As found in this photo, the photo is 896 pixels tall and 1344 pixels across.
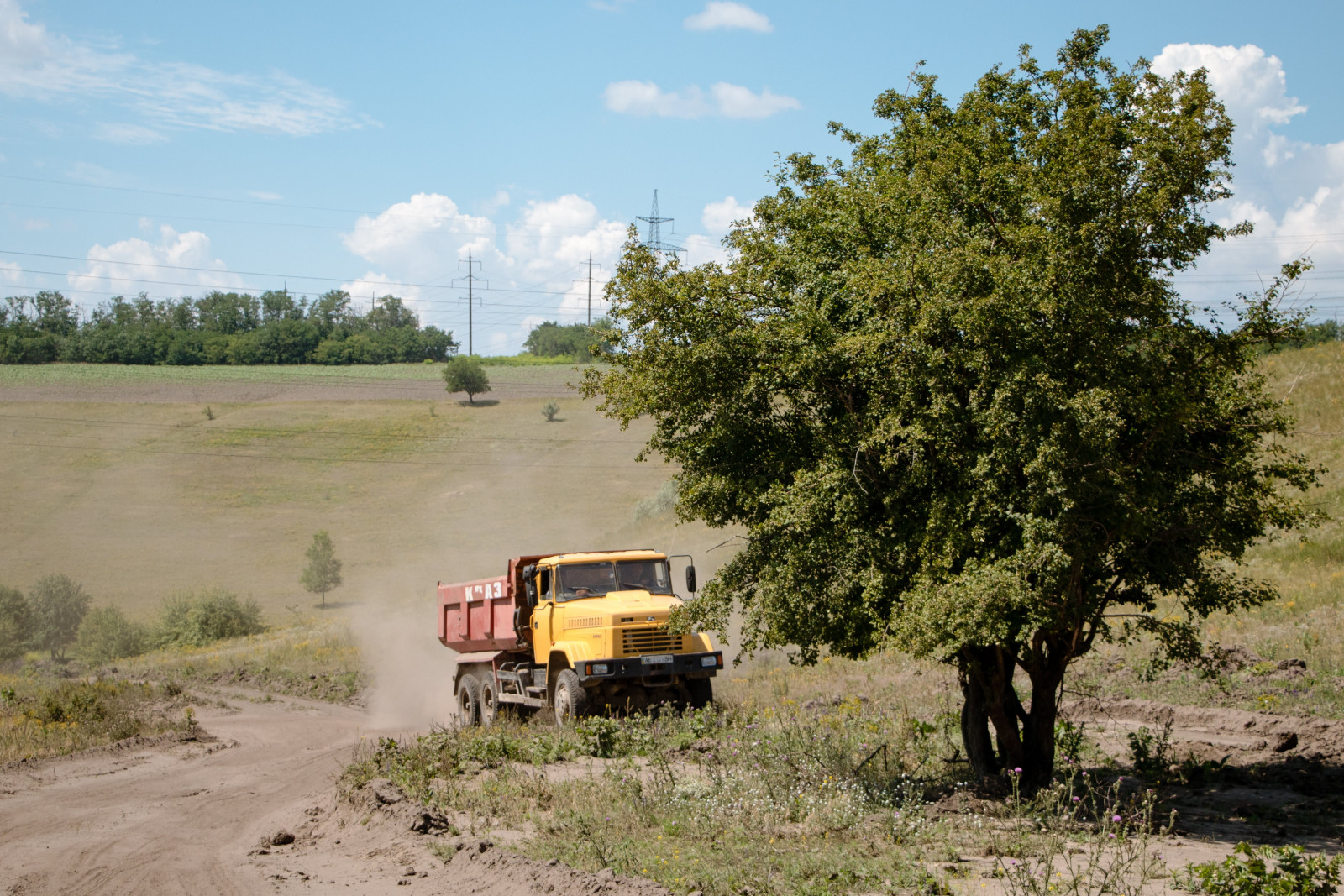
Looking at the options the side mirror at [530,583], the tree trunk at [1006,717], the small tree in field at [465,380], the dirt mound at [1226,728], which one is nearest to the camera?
the tree trunk at [1006,717]

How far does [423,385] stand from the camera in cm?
10444

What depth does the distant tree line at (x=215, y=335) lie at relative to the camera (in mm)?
110000

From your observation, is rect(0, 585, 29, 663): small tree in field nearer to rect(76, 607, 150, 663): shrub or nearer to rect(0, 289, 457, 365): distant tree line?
rect(76, 607, 150, 663): shrub

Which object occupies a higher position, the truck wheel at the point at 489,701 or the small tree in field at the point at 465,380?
the small tree in field at the point at 465,380

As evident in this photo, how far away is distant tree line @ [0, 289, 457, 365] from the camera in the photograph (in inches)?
4331

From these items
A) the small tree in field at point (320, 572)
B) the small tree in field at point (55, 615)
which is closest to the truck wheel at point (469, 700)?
the small tree in field at point (55, 615)

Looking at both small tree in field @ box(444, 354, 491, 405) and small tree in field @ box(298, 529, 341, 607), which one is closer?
small tree in field @ box(298, 529, 341, 607)

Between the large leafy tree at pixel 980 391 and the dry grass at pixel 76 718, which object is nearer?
the large leafy tree at pixel 980 391

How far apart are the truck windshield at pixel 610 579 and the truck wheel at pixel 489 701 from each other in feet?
9.66

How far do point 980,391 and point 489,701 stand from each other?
1290 cm

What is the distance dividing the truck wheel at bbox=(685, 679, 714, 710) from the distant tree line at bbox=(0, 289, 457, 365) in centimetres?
11124

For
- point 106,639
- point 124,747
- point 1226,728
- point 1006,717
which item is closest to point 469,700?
point 124,747

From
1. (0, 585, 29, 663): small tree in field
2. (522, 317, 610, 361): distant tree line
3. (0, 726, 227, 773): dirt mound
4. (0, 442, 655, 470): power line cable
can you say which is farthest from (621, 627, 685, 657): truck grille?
(522, 317, 610, 361): distant tree line

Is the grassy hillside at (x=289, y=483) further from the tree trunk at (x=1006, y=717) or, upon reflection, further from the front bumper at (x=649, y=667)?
the tree trunk at (x=1006, y=717)
